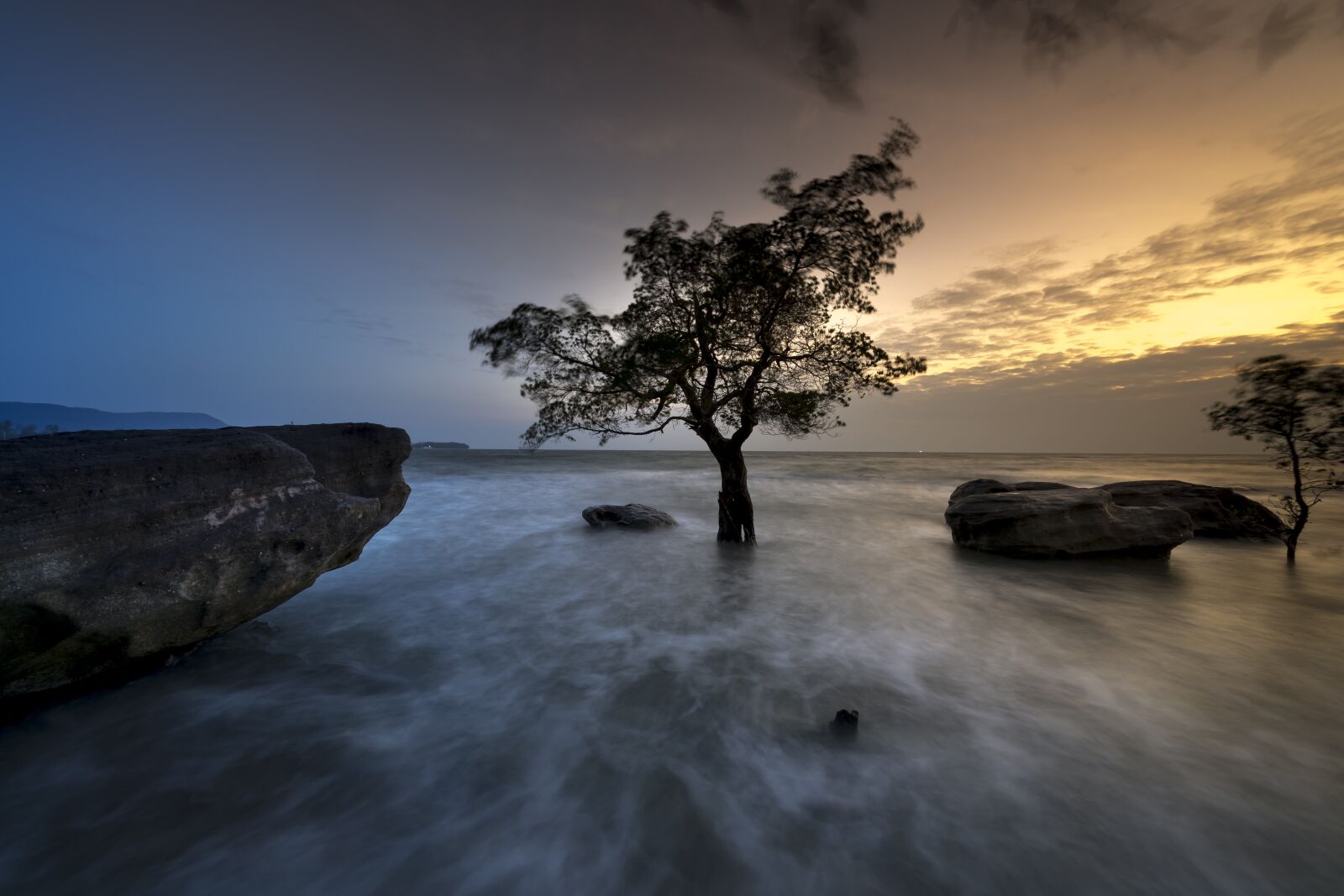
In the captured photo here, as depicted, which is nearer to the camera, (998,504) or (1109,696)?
(1109,696)

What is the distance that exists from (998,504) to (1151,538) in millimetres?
3372

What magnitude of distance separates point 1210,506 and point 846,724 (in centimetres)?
1786

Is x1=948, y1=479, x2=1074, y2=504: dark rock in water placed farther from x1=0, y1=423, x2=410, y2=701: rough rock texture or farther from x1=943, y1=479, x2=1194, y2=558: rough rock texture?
x1=0, y1=423, x2=410, y2=701: rough rock texture

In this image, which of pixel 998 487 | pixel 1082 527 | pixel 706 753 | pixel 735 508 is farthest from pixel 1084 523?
pixel 706 753

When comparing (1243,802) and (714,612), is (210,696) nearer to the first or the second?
(714,612)

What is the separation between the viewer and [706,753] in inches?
179

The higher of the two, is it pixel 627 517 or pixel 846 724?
pixel 627 517

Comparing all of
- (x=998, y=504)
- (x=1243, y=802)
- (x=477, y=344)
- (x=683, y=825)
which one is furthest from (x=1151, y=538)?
(x=477, y=344)

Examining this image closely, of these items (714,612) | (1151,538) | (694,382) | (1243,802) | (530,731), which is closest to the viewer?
(1243,802)

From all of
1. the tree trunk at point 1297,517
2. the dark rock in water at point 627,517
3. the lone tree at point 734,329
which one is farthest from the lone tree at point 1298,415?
the dark rock in water at point 627,517

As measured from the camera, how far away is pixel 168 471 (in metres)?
5.13

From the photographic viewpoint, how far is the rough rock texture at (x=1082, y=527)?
11.9m

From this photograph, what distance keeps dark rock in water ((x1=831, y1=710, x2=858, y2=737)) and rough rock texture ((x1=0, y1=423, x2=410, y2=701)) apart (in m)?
6.43

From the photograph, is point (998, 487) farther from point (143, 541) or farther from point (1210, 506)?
point (143, 541)
